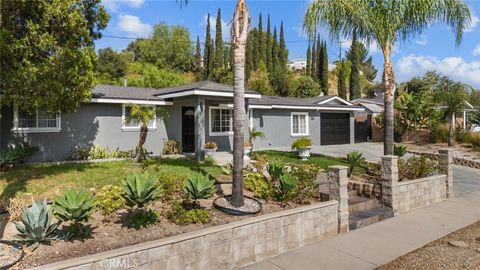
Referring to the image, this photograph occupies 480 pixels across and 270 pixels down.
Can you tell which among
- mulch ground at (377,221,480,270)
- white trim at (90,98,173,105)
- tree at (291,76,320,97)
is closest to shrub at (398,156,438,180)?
mulch ground at (377,221,480,270)

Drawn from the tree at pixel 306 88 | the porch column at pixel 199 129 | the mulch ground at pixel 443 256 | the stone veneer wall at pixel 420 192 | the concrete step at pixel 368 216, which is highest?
the tree at pixel 306 88

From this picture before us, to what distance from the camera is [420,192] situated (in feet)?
29.2

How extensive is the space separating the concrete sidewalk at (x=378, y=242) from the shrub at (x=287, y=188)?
1.38 metres

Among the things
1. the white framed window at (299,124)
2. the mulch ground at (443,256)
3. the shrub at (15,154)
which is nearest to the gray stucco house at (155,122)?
the white framed window at (299,124)

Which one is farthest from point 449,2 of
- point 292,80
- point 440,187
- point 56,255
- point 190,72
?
point 190,72

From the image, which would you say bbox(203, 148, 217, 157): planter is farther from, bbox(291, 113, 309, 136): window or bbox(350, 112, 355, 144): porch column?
bbox(350, 112, 355, 144): porch column

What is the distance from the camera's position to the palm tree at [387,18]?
1129cm

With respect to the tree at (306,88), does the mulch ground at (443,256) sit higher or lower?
lower

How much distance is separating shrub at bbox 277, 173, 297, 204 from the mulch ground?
2.50 meters

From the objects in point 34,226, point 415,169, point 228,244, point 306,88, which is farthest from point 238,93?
point 306,88

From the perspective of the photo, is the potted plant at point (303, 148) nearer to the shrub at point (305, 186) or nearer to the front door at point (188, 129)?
the front door at point (188, 129)

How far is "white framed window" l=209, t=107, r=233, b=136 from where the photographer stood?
16828 millimetres

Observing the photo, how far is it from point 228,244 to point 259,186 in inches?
125

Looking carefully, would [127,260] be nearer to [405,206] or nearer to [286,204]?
[286,204]
